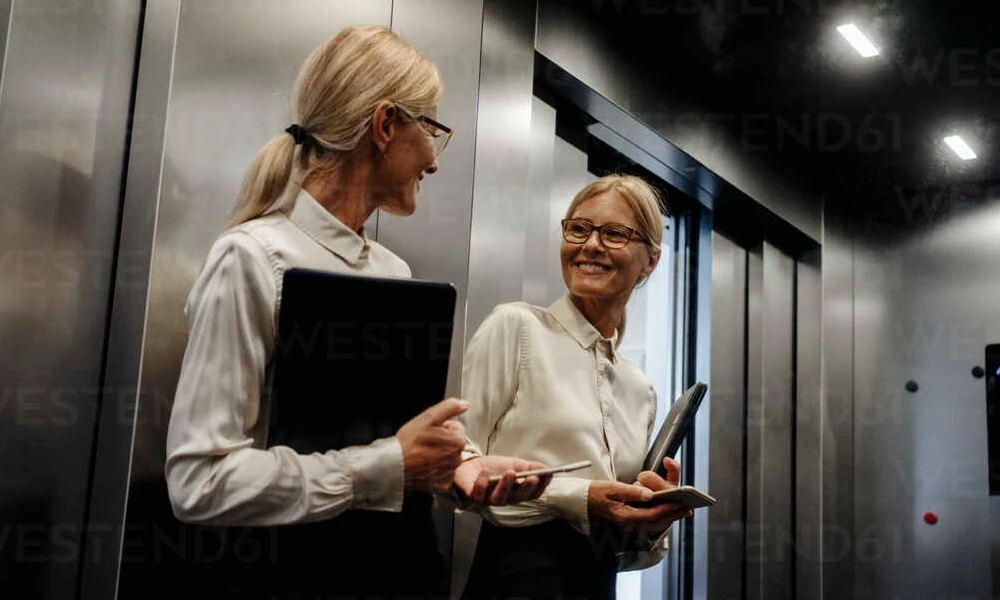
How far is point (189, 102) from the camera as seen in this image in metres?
1.36

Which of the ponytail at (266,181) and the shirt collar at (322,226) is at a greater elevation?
the ponytail at (266,181)

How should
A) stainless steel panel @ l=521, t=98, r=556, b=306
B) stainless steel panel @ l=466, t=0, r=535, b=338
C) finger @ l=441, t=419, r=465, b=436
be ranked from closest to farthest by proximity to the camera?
finger @ l=441, t=419, r=465, b=436, stainless steel panel @ l=466, t=0, r=535, b=338, stainless steel panel @ l=521, t=98, r=556, b=306

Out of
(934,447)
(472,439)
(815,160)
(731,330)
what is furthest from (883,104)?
(472,439)

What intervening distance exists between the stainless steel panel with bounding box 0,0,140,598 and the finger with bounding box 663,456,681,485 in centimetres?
89

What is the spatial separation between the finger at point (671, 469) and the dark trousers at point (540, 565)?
148 mm

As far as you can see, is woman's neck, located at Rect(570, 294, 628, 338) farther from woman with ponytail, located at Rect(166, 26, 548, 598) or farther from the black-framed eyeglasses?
woman with ponytail, located at Rect(166, 26, 548, 598)

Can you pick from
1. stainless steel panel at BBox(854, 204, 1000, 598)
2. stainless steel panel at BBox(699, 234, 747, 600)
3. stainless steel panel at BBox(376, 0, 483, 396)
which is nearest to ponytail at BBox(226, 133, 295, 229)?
stainless steel panel at BBox(376, 0, 483, 396)

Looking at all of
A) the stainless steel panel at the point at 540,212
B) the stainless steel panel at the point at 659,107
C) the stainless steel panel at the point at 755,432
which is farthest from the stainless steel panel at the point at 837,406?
the stainless steel panel at the point at 540,212

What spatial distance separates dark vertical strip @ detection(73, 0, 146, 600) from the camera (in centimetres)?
124

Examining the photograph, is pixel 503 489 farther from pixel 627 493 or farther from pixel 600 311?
pixel 600 311

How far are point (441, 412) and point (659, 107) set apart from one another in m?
1.95

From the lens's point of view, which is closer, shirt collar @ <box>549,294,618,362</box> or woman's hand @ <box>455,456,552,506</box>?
woman's hand @ <box>455,456,552,506</box>

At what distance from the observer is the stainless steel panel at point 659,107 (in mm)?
2367

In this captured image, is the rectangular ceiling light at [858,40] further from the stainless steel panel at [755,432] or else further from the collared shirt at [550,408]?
the collared shirt at [550,408]
